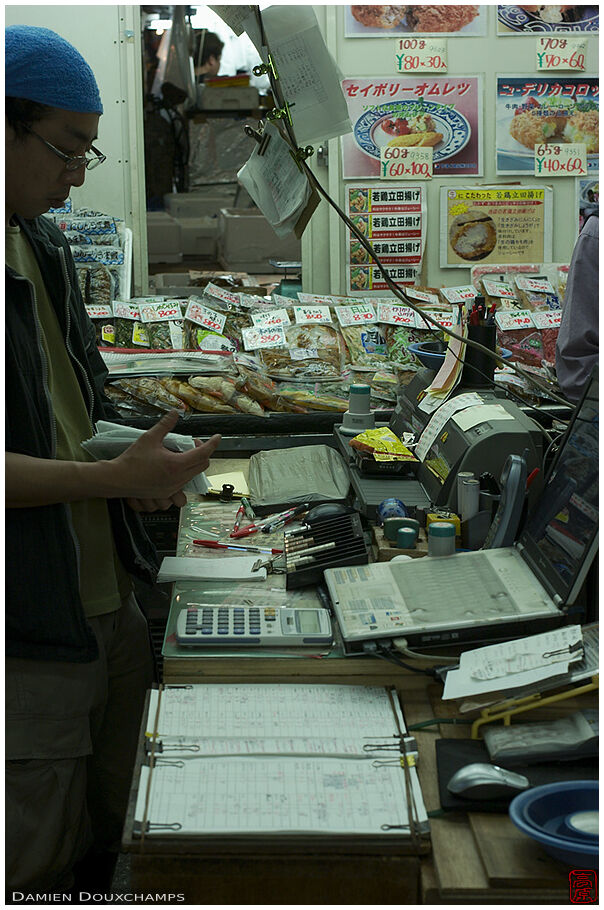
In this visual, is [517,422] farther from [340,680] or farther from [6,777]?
[6,777]

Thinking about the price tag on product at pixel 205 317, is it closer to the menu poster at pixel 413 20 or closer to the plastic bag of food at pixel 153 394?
the plastic bag of food at pixel 153 394

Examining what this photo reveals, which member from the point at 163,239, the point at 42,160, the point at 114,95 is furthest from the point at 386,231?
the point at 42,160

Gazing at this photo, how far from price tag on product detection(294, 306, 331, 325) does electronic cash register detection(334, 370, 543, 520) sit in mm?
1179

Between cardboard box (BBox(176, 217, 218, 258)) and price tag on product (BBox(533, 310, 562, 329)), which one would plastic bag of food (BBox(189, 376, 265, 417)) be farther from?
cardboard box (BBox(176, 217, 218, 258))

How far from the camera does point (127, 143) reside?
4.18 metres

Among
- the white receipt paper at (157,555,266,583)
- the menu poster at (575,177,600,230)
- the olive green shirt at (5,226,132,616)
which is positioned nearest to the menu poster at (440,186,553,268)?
the menu poster at (575,177,600,230)

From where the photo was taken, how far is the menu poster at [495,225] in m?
4.21

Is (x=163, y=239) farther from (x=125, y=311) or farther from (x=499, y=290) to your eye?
(x=499, y=290)

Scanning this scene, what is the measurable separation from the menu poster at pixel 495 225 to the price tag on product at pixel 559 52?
537 mm

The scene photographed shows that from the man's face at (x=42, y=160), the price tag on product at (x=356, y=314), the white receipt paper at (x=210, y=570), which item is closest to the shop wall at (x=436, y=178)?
the price tag on product at (x=356, y=314)

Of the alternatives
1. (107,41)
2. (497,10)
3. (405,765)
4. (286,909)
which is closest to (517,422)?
(405,765)

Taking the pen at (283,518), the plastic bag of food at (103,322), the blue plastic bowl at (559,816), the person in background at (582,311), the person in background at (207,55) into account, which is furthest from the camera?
the person in background at (207,55)

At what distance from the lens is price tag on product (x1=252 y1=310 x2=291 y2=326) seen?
3689 millimetres

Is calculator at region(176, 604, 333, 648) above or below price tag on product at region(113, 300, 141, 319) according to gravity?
below
